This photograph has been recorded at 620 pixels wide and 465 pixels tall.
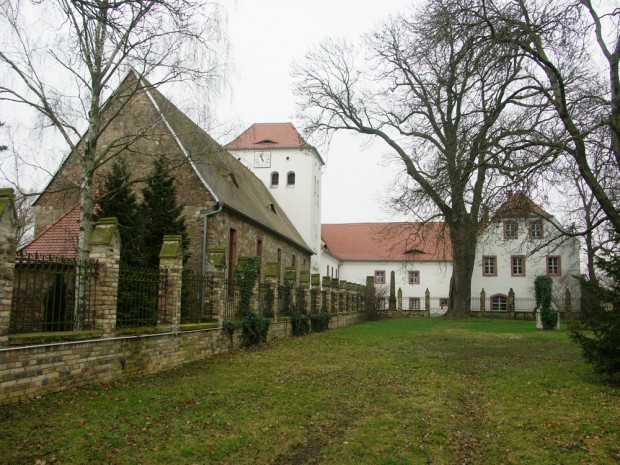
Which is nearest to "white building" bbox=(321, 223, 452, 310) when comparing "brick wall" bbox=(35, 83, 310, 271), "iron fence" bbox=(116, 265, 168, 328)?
"brick wall" bbox=(35, 83, 310, 271)

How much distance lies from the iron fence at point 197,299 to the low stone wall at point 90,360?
0.51m

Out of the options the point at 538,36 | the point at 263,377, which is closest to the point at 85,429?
the point at 263,377

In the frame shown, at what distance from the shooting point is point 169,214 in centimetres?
1529

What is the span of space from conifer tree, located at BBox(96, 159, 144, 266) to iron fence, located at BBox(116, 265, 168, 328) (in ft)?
8.29

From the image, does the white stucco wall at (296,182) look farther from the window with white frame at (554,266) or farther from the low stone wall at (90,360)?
the low stone wall at (90,360)

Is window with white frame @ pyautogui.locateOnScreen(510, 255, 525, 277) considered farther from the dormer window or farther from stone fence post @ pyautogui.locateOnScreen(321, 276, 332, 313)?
the dormer window

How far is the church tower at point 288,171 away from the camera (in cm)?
3853

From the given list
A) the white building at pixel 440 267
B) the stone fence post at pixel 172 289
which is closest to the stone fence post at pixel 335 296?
the white building at pixel 440 267

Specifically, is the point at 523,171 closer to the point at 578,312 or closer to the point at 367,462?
the point at 367,462

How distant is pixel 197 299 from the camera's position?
13016 mm

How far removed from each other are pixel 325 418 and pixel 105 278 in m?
4.61

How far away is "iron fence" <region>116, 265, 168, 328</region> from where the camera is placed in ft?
33.5

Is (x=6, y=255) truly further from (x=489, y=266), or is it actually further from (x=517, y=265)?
(x=517, y=265)

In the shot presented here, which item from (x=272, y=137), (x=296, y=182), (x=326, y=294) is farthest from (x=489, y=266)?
(x=326, y=294)
